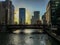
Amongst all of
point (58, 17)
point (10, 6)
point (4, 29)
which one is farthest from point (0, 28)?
point (10, 6)

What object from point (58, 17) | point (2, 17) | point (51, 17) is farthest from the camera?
point (2, 17)

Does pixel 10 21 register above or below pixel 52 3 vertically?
below

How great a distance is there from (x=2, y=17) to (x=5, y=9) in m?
9.71

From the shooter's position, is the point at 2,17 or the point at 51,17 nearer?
the point at 51,17

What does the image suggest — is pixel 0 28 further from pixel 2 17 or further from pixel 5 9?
pixel 5 9

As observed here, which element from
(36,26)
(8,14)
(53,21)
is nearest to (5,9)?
(8,14)

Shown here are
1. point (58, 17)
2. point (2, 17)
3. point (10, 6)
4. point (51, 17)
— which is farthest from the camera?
point (10, 6)

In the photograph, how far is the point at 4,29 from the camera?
11194cm

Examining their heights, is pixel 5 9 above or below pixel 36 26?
above

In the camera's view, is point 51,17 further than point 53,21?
Yes

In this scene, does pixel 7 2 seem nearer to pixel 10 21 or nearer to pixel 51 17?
pixel 10 21

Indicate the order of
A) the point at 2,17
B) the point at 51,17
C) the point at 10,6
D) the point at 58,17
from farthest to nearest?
the point at 10,6
the point at 2,17
the point at 51,17
the point at 58,17

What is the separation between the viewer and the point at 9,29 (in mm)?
115500

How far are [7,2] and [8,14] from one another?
37.2 ft
